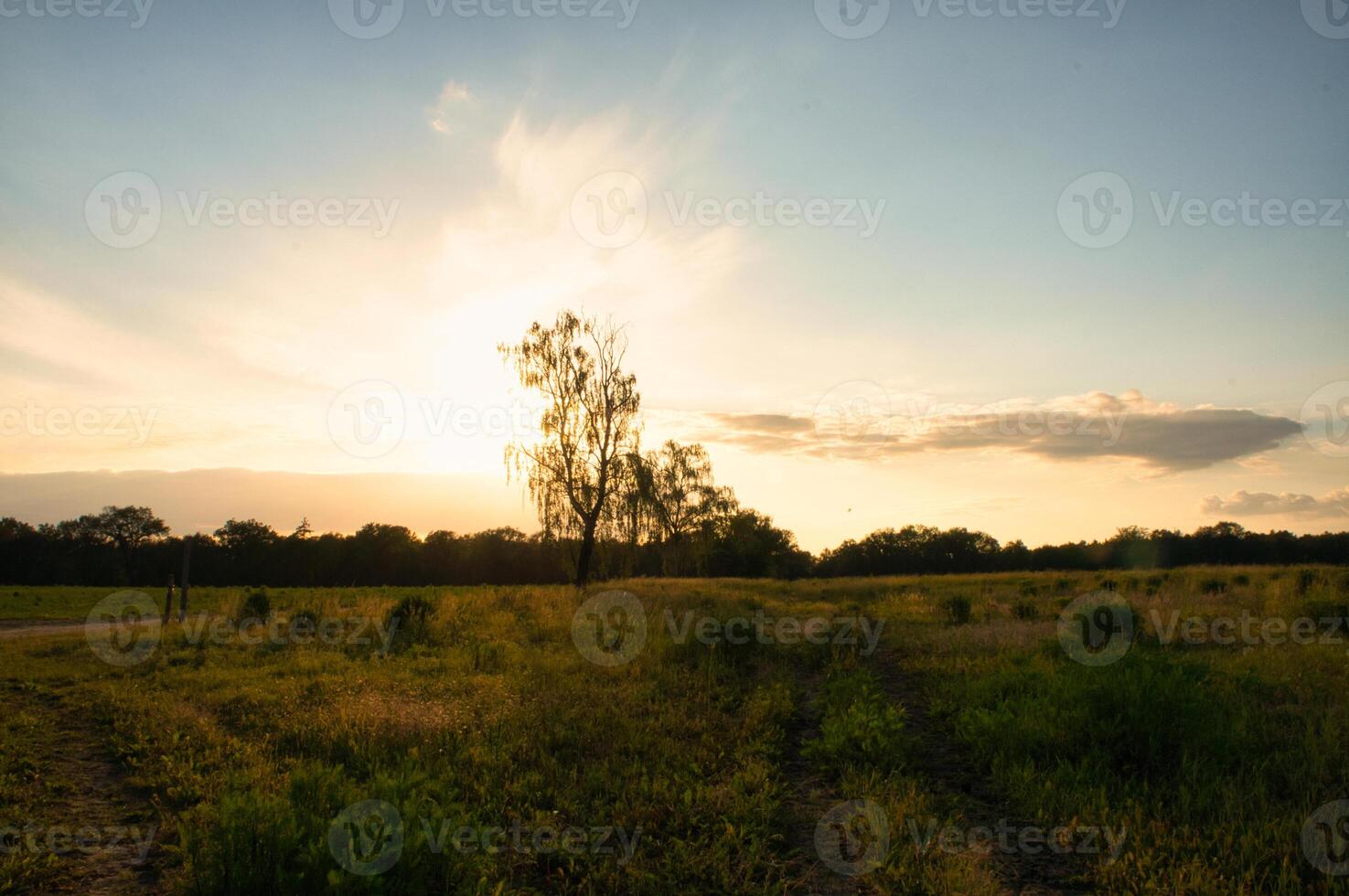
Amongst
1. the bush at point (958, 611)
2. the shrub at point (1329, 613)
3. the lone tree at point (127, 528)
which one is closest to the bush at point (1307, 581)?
the shrub at point (1329, 613)

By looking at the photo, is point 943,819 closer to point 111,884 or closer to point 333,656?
point 111,884

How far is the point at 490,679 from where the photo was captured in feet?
35.8

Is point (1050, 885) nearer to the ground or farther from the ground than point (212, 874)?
nearer to the ground

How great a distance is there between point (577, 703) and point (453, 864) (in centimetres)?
A: 442

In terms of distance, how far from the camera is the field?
487 cm

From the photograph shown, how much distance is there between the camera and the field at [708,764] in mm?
4871

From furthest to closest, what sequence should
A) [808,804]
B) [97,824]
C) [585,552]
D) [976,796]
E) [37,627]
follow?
1. [585,552]
2. [37,627]
3. [976,796]
4. [808,804]
5. [97,824]

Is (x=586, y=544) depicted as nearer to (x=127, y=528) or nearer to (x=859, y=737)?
(x=859, y=737)

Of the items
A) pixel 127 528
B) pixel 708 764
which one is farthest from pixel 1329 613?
pixel 127 528

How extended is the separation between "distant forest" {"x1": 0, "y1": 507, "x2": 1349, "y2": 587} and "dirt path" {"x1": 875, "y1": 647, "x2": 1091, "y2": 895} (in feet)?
109

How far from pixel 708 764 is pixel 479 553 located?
72.5 m

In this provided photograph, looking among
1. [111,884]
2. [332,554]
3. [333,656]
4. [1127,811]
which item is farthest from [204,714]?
[332,554]

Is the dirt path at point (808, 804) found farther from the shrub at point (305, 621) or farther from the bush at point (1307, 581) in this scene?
the bush at point (1307, 581)

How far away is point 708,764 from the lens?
7219mm
